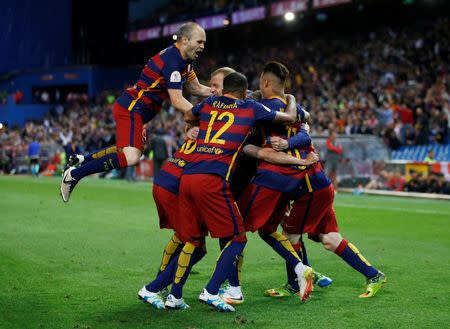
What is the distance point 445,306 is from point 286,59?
3412 centimetres

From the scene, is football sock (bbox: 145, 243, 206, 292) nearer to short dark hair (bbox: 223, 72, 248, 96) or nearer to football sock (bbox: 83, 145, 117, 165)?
short dark hair (bbox: 223, 72, 248, 96)

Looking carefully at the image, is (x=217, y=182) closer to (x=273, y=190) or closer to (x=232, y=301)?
(x=273, y=190)

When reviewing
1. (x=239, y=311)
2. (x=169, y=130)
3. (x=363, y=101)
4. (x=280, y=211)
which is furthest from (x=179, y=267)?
(x=169, y=130)

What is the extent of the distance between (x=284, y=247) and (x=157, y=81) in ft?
6.92

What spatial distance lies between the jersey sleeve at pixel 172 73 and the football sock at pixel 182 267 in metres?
1.69

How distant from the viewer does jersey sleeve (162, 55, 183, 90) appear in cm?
786

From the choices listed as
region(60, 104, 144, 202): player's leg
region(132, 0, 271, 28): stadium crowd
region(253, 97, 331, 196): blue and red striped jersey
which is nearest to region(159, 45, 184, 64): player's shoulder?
region(60, 104, 144, 202): player's leg

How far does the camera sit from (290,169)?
748 centimetres

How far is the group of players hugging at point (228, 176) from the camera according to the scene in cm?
688

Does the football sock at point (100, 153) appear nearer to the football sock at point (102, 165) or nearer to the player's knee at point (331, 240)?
the football sock at point (102, 165)

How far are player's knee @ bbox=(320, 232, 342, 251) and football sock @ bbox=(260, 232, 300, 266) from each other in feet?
1.29

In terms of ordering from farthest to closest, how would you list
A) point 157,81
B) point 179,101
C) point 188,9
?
1. point 188,9
2. point 157,81
3. point 179,101

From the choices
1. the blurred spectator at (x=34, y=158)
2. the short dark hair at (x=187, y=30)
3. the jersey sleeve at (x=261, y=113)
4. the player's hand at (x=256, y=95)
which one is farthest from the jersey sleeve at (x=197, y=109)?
the blurred spectator at (x=34, y=158)

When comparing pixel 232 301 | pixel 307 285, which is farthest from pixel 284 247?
pixel 232 301
